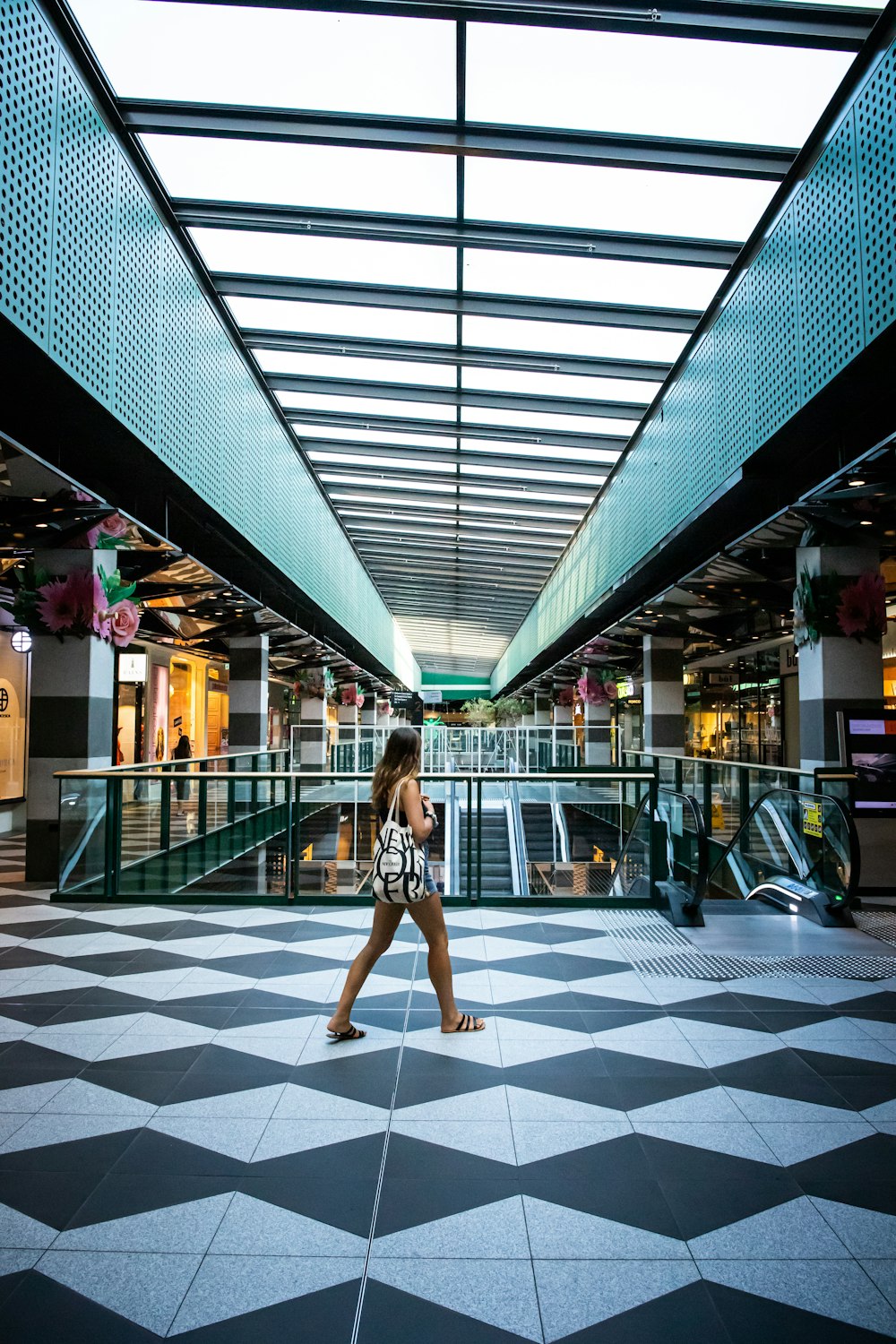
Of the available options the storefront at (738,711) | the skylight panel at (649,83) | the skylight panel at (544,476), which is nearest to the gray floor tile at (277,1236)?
the skylight panel at (649,83)

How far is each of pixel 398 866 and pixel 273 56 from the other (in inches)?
206

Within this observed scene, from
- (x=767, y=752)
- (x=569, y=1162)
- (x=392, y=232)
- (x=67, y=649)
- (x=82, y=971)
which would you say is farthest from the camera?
(x=767, y=752)

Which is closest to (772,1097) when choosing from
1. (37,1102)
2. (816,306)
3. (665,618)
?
(37,1102)

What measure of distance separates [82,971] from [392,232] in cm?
611

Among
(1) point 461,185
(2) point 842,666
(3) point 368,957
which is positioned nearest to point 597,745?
(2) point 842,666

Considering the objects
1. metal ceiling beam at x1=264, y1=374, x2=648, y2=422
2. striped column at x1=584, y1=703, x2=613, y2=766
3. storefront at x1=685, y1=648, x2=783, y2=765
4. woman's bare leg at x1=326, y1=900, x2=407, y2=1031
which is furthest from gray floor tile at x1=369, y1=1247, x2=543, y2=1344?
striped column at x1=584, y1=703, x2=613, y2=766

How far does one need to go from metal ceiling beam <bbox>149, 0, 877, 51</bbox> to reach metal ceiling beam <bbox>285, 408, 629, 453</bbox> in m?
6.44

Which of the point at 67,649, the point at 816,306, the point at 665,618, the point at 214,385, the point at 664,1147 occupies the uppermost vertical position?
the point at 214,385

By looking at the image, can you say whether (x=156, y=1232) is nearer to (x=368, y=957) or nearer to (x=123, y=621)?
(x=368, y=957)

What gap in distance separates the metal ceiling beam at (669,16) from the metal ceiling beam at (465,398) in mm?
5463

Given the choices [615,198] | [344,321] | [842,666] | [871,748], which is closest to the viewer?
[615,198]

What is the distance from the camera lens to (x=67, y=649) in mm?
8055

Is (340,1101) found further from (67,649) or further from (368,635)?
(368,635)

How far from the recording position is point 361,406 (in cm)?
1156
